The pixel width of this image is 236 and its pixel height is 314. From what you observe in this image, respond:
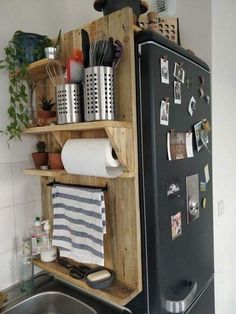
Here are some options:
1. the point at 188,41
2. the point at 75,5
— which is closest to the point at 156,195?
the point at 188,41

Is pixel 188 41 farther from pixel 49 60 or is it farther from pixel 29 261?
pixel 29 261

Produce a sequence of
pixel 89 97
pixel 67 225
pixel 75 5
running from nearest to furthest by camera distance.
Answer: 1. pixel 89 97
2. pixel 67 225
3. pixel 75 5

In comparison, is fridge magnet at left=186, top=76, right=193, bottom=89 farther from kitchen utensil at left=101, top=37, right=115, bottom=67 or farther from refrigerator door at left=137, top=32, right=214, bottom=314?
kitchen utensil at left=101, top=37, right=115, bottom=67

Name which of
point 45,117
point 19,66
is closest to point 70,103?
point 45,117

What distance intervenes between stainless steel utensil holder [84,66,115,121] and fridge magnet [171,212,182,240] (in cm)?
A: 52

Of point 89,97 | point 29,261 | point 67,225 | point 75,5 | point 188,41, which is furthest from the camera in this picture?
point 75,5

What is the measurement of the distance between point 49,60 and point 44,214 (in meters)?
0.80

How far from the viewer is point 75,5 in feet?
5.09

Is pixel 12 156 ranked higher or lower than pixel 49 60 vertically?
lower

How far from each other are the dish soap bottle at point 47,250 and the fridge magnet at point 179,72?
38.2 inches

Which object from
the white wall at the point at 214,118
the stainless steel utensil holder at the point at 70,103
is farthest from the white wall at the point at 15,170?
the stainless steel utensil holder at the point at 70,103

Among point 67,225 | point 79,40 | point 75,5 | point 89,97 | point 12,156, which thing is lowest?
point 67,225

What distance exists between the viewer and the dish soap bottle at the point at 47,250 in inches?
50.6

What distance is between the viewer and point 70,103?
1.00m
